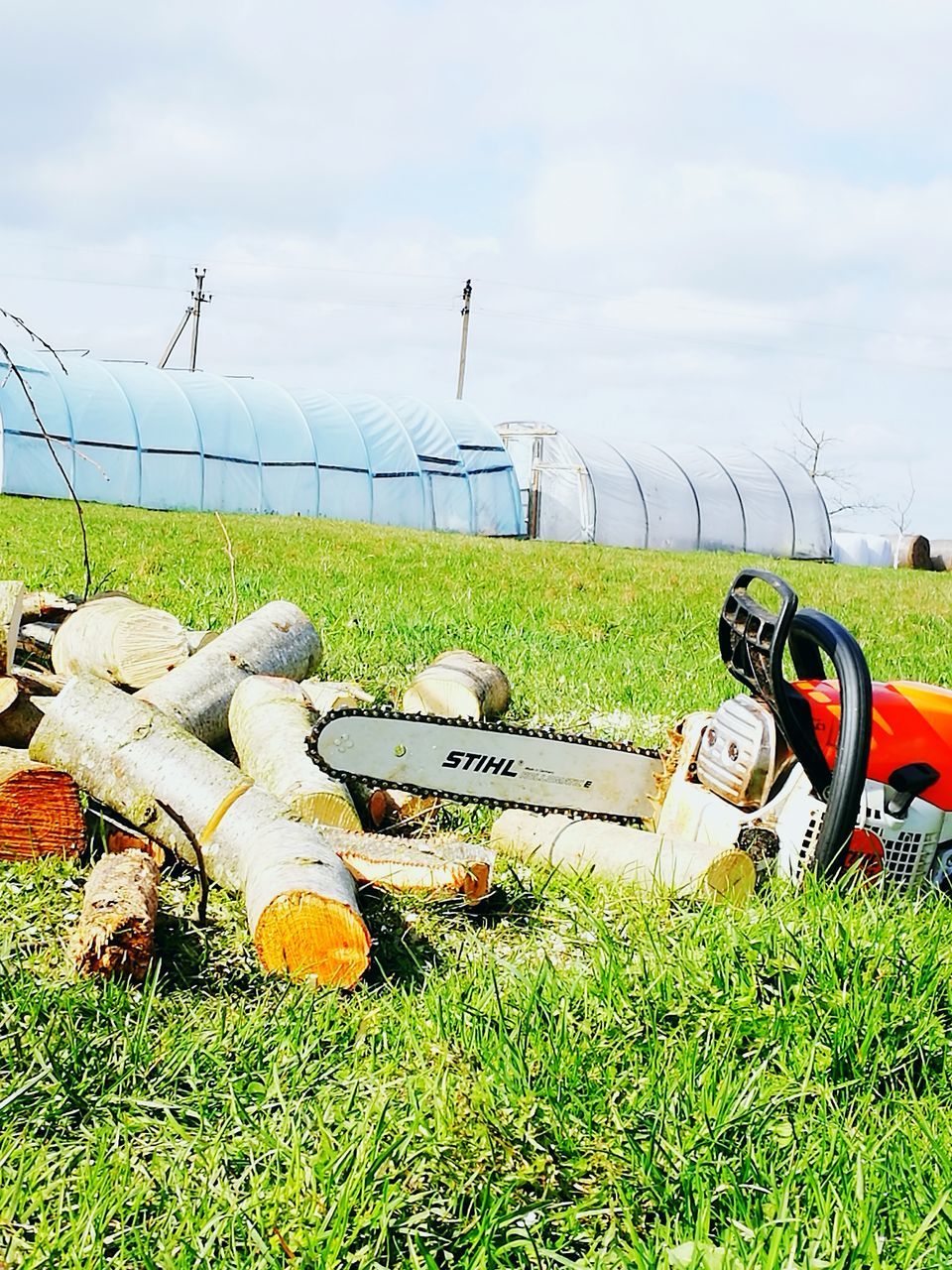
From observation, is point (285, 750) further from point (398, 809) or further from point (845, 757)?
point (845, 757)

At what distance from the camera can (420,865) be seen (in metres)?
3.20

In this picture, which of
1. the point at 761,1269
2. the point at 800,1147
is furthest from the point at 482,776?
the point at 761,1269

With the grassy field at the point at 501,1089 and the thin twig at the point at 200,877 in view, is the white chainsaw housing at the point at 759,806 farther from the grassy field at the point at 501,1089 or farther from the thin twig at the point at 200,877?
the thin twig at the point at 200,877

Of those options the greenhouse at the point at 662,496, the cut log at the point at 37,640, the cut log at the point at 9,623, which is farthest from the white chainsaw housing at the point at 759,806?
the greenhouse at the point at 662,496

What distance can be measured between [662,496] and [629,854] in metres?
23.3

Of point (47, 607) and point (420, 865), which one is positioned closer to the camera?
point (420, 865)

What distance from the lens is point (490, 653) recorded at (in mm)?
6086

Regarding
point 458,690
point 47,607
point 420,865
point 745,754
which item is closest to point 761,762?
point 745,754

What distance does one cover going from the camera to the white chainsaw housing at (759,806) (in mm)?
3061

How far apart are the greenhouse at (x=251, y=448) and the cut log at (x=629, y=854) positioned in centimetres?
1691

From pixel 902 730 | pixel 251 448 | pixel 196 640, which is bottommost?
pixel 251 448

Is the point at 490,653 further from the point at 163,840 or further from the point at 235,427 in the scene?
the point at 235,427

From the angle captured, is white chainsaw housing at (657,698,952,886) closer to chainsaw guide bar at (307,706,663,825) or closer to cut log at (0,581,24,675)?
chainsaw guide bar at (307,706,663,825)

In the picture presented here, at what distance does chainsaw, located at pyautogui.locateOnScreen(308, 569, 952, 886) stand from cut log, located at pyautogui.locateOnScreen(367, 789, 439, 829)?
285 mm
